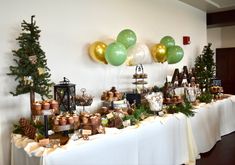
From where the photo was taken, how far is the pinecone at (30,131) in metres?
2.35

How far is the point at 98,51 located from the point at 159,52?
1253 mm

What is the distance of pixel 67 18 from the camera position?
328 centimetres

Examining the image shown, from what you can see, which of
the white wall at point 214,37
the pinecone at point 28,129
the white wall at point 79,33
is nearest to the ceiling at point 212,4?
the white wall at point 79,33

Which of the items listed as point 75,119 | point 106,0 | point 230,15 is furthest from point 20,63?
point 230,15

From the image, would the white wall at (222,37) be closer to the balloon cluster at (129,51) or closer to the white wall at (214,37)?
the white wall at (214,37)

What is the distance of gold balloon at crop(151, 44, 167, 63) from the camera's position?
425cm

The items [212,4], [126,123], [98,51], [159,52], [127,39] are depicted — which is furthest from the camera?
[212,4]

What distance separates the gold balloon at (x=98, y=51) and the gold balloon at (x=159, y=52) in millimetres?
1139

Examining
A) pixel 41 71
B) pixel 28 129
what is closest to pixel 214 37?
pixel 41 71

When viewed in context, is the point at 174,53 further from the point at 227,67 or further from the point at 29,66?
the point at 227,67

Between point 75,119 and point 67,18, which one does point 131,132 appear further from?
point 67,18

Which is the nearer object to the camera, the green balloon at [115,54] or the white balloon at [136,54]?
the green balloon at [115,54]

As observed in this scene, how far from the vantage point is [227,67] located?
8211 millimetres

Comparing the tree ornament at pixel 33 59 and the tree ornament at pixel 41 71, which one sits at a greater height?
the tree ornament at pixel 33 59
